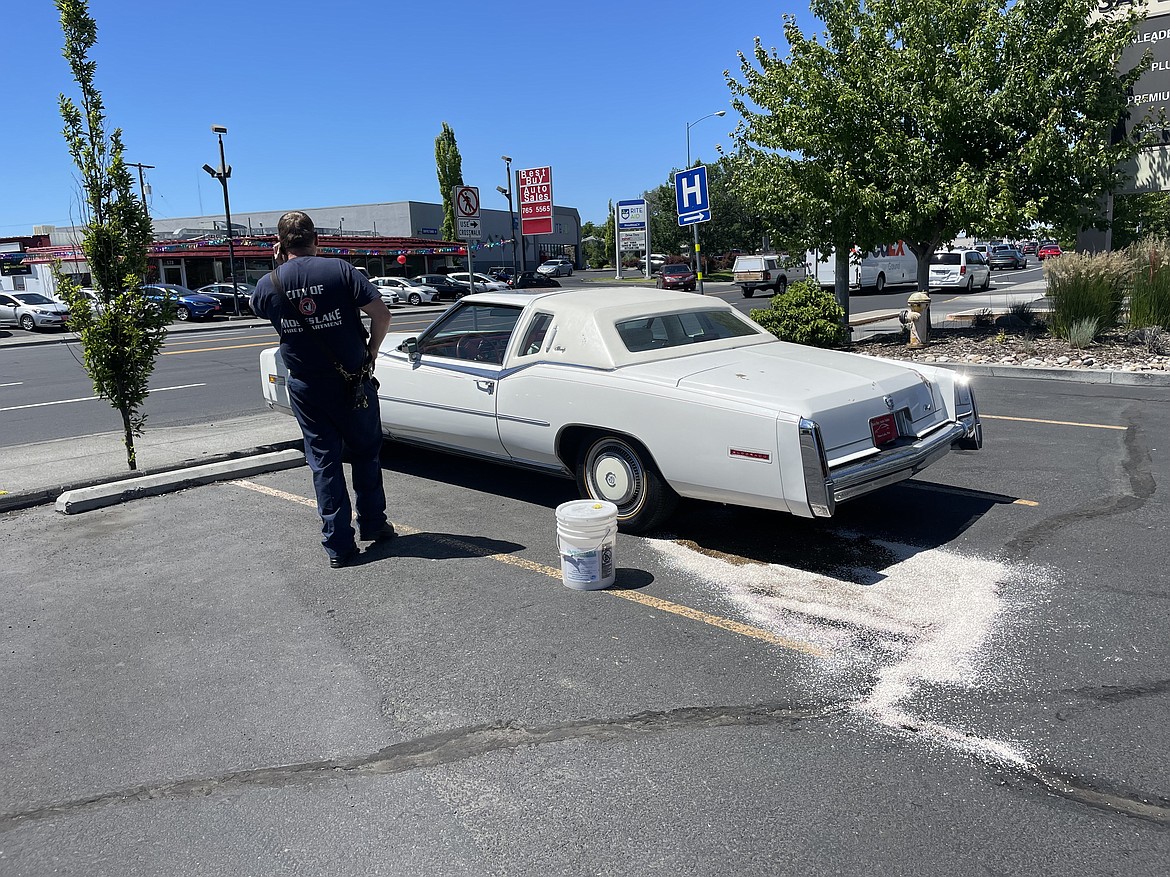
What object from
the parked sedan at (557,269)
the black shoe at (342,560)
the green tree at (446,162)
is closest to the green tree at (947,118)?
the black shoe at (342,560)

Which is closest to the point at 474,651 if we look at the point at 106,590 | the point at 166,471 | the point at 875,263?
the point at 106,590

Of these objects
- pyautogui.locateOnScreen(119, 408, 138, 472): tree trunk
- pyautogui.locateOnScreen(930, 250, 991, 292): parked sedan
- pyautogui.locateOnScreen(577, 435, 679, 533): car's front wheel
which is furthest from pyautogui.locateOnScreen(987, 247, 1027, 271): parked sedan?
pyautogui.locateOnScreen(119, 408, 138, 472): tree trunk

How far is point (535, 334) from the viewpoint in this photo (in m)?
6.30

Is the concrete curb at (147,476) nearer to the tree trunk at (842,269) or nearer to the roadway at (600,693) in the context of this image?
the roadway at (600,693)

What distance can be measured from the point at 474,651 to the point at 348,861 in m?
1.47

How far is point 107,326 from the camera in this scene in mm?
7133

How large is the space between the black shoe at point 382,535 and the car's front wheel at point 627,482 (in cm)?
126

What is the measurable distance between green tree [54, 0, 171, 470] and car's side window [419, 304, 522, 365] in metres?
2.28

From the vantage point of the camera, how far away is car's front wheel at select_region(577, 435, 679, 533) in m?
5.57

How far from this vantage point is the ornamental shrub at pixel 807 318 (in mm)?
13430

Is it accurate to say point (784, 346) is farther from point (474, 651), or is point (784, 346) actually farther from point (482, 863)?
point (482, 863)

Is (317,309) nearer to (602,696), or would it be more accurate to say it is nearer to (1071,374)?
(602,696)

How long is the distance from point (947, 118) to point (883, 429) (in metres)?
10.6

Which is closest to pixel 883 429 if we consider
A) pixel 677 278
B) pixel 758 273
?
pixel 758 273
